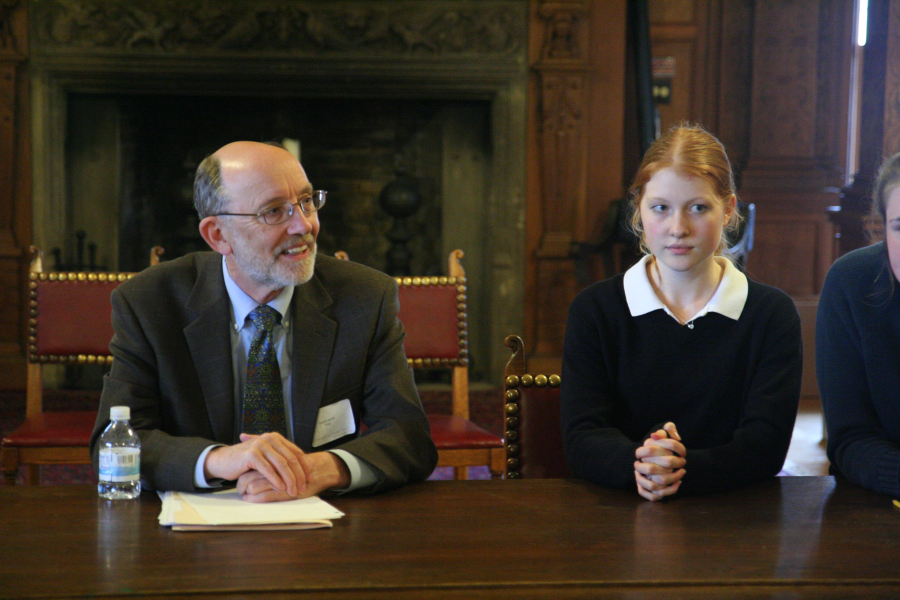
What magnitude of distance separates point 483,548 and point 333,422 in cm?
67

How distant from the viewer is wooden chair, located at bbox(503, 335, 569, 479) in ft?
6.29

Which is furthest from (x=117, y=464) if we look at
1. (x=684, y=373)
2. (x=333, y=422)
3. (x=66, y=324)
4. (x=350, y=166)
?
(x=350, y=166)

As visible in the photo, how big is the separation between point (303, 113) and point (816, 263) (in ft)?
11.4

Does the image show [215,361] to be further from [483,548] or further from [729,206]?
[729,206]

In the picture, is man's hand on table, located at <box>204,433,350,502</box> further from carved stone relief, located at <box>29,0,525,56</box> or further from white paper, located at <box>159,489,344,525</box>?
carved stone relief, located at <box>29,0,525,56</box>

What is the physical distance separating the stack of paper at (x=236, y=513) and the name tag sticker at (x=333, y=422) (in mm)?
348

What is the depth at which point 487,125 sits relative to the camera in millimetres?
6117

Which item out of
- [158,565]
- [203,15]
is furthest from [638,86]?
[158,565]

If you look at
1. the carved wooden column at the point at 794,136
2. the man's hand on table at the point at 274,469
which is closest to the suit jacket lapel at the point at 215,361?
the man's hand on table at the point at 274,469

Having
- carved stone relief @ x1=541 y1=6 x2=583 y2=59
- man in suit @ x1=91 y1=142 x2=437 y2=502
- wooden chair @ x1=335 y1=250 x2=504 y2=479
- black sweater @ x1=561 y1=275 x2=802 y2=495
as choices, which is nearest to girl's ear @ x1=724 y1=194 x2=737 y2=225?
black sweater @ x1=561 y1=275 x2=802 y2=495

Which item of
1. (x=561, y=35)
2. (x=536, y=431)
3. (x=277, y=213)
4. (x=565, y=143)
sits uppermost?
(x=561, y=35)

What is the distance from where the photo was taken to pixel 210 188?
72.7 inches

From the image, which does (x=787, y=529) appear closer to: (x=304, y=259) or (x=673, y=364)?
(x=673, y=364)

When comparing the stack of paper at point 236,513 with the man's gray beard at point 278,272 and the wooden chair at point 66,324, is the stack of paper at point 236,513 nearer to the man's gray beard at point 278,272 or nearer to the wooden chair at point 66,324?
the man's gray beard at point 278,272
